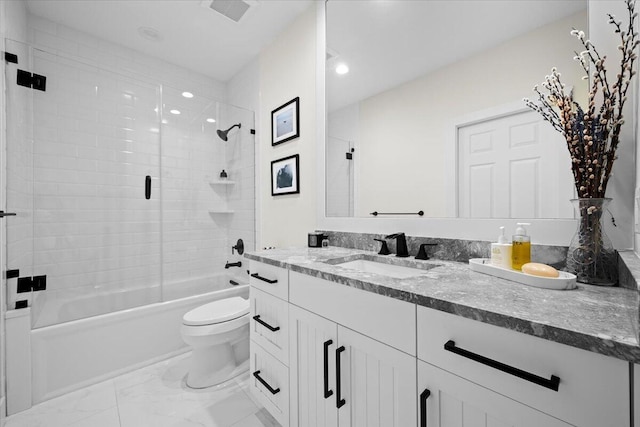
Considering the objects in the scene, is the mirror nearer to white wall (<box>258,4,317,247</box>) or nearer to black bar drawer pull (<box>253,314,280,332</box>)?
white wall (<box>258,4,317,247</box>)

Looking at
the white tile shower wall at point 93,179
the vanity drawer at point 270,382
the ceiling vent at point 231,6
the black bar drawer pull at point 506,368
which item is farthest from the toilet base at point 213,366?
the ceiling vent at point 231,6

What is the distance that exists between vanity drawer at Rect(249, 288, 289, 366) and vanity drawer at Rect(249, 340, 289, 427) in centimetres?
4

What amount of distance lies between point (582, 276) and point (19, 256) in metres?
2.73

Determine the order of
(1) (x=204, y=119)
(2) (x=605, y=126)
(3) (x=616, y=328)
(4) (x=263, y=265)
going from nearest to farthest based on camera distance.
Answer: (3) (x=616, y=328)
(2) (x=605, y=126)
(4) (x=263, y=265)
(1) (x=204, y=119)

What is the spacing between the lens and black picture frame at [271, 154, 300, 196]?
2.06 metres

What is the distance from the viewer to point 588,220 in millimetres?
836

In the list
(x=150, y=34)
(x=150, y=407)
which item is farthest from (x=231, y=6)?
(x=150, y=407)

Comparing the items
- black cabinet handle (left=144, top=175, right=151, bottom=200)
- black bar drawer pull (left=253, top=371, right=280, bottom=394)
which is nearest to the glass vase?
black bar drawer pull (left=253, top=371, right=280, bottom=394)

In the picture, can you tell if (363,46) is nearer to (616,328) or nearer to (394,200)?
(394,200)

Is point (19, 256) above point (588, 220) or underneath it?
underneath

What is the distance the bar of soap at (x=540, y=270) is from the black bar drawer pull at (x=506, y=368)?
348 millimetres

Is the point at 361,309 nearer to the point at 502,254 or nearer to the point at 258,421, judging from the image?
the point at 502,254

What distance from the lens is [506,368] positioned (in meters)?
0.57

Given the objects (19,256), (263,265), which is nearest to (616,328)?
(263,265)
